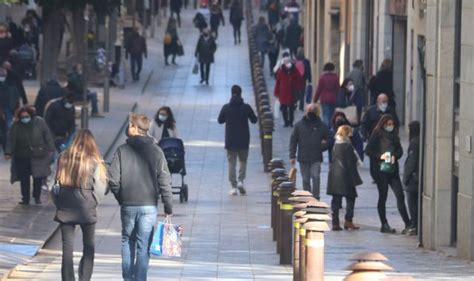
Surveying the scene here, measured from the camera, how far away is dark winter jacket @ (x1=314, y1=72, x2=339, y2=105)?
31.9 meters

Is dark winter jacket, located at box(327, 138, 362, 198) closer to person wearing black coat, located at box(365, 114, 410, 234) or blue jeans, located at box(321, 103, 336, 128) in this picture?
person wearing black coat, located at box(365, 114, 410, 234)

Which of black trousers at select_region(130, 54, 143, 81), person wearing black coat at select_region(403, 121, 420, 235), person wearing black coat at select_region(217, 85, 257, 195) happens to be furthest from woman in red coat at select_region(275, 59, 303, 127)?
person wearing black coat at select_region(403, 121, 420, 235)

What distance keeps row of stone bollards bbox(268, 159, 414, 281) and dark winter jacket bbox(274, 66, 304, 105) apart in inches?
558

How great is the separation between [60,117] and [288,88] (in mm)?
11268

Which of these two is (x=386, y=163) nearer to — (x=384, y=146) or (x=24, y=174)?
(x=384, y=146)

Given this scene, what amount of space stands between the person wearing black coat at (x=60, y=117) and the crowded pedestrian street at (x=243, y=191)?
22mm

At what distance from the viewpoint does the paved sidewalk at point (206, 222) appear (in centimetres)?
1642

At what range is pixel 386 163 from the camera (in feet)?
66.8

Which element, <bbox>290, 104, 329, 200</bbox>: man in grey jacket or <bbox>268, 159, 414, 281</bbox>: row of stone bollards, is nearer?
<bbox>268, 159, 414, 281</bbox>: row of stone bollards

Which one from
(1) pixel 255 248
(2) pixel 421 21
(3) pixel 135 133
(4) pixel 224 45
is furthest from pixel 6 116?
(4) pixel 224 45

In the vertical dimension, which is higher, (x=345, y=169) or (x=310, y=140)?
(x=310, y=140)

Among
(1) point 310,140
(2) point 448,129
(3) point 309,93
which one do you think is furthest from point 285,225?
(3) point 309,93

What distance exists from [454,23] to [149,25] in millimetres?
43280

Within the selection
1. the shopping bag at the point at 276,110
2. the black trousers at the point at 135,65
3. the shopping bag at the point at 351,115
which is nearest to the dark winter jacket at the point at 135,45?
the black trousers at the point at 135,65
